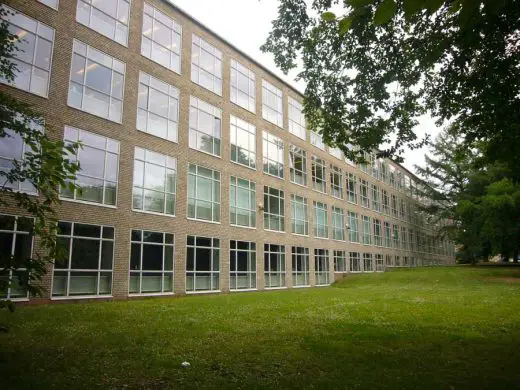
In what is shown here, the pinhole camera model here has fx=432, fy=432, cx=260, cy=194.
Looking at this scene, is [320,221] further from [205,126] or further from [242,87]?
[205,126]

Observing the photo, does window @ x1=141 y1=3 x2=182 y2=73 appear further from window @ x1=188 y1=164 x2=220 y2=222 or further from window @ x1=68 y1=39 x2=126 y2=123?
window @ x1=188 y1=164 x2=220 y2=222

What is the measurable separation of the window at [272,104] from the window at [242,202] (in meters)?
6.35

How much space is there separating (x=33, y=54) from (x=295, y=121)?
22.3 m

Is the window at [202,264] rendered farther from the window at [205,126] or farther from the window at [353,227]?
the window at [353,227]

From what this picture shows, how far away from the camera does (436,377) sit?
6.79 meters

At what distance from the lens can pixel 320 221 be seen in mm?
37812

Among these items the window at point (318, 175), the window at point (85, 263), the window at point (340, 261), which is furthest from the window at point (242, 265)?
the window at point (340, 261)

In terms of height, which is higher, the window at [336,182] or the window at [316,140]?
the window at [316,140]

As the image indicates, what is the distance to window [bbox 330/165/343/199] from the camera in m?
41.0

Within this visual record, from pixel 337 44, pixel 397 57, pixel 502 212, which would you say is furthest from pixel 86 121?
pixel 502 212

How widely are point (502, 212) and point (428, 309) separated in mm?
25271

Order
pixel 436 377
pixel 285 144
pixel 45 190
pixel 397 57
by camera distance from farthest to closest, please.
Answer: pixel 285 144
pixel 397 57
pixel 436 377
pixel 45 190

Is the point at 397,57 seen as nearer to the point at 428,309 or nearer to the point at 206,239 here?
the point at 428,309

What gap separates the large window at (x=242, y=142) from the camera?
1131 inches
